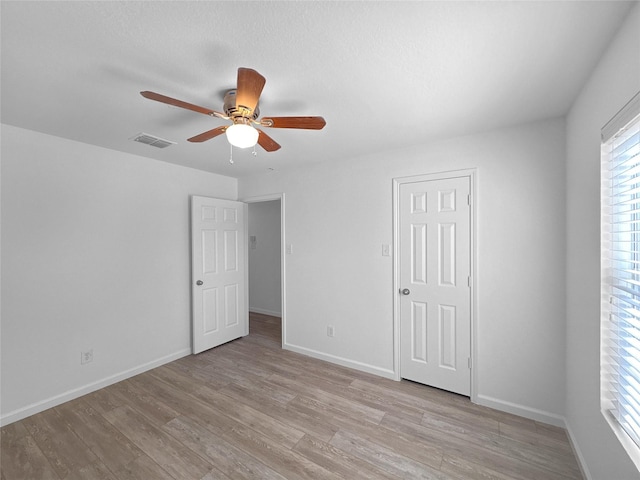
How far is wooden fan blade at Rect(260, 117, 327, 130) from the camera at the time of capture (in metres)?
1.54

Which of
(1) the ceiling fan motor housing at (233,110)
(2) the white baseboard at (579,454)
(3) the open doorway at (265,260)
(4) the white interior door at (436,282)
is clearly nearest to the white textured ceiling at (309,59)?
(1) the ceiling fan motor housing at (233,110)

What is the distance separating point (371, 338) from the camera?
289 centimetres

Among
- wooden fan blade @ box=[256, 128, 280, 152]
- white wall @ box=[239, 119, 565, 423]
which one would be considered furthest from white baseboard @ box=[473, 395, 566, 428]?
wooden fan blade @ box=[256, 128, 280, 152]

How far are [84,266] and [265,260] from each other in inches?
126

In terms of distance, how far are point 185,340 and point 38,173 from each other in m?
2.30

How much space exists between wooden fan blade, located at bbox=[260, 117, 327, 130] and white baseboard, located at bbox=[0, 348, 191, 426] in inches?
118

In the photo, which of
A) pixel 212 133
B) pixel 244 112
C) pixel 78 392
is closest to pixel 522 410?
pixel 244 112

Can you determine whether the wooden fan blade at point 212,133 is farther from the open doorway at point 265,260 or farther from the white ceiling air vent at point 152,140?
the open doorway at point 265,260

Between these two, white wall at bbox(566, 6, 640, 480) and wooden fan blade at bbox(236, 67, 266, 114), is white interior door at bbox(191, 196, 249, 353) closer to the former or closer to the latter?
wooden fan blade at bbox(236, 67, 266, 114)

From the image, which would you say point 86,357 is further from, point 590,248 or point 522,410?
point 590,248

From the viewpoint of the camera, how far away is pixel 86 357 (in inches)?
99.5

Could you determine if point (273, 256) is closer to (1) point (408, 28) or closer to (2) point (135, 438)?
(2) point (135, 438)

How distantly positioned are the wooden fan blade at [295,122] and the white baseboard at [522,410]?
2.65 m

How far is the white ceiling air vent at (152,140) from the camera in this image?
2363 millimetres
